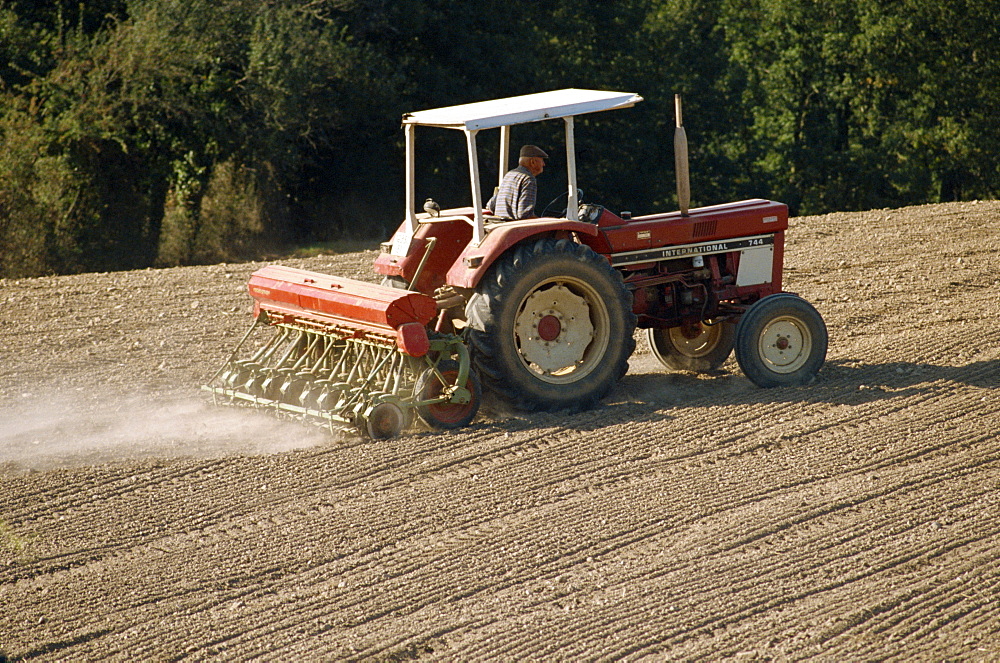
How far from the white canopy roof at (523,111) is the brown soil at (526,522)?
1.89 m

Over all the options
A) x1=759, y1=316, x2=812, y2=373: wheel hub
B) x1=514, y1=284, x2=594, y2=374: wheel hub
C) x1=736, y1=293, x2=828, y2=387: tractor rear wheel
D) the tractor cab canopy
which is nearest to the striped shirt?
the tractor cab canopy

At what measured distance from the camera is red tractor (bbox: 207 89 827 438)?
697cm

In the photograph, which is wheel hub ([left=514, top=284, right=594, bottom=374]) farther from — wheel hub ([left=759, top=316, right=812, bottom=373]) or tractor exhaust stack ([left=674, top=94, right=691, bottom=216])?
wheel hub ([left=759, top=316, right=812, bottom=373])

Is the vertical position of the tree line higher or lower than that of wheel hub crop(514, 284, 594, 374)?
higher

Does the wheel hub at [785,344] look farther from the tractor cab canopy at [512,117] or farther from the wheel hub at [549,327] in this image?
the tractor cab canopy at [512,117]

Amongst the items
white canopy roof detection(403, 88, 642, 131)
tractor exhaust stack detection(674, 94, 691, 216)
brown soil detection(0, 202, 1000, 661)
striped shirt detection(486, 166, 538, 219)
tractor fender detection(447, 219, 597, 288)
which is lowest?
brown soil detection(0, 202, 1000, 661)

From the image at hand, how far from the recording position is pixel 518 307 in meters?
7.05

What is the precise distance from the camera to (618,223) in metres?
7.66

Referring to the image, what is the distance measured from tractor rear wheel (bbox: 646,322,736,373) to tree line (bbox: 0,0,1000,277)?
31.5 ft

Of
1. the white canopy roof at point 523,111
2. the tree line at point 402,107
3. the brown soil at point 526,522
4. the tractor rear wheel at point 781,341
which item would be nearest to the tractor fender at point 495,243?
the white canopy roof at point 523,111

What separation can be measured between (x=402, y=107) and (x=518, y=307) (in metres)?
14.1

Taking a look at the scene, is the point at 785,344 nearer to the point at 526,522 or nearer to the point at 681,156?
the point at 681,156

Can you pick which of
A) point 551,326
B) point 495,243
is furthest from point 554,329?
point 495,243

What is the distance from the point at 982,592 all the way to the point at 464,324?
3688 millimetres
